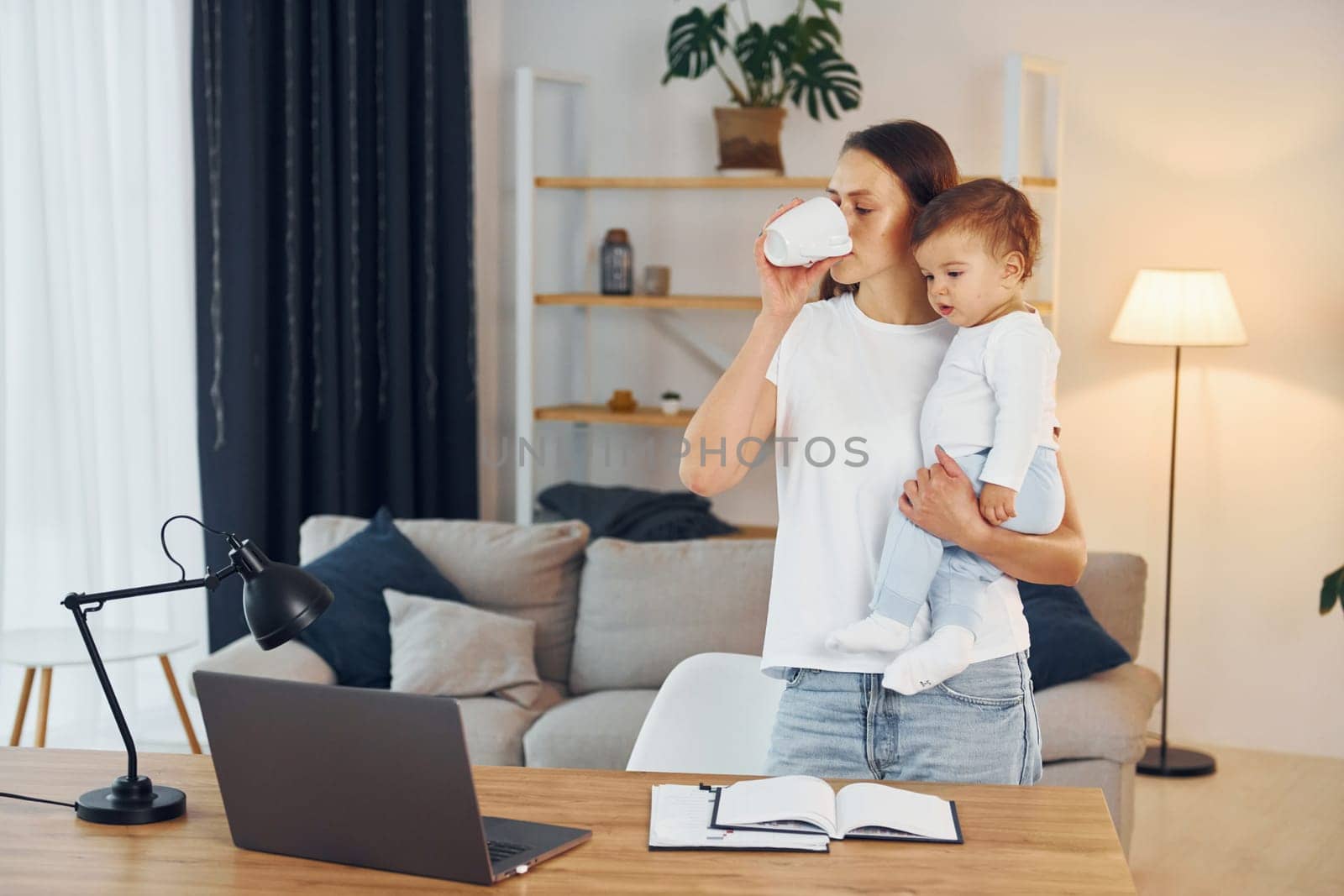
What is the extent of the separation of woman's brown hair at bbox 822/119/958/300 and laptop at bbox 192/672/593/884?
2.64 feet

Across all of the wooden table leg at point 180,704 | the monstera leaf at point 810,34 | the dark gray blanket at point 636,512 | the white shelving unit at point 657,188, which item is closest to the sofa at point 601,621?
the wooden table leg at point 180,704

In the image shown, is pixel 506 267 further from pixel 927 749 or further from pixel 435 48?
pixel 927 749

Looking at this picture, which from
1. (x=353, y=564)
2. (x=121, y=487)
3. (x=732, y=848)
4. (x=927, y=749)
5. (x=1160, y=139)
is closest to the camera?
(x=732, y=848)

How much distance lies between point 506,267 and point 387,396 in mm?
789

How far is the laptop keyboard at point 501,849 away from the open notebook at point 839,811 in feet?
0.62

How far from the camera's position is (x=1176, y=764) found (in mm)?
3941

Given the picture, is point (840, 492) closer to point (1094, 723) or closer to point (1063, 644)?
point (1094, 723)

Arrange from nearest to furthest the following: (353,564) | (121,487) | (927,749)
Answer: (927,749), (353,564), (121,487)

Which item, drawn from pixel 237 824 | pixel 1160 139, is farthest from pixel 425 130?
pixel 237 824

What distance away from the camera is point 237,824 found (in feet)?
4.27

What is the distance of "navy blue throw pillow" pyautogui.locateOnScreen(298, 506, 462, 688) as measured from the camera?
315cm

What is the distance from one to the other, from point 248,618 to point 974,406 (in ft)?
2.64

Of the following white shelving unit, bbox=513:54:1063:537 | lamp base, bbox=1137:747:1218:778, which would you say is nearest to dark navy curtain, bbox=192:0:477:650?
white shelving unit, bbox=513:54:1063:537

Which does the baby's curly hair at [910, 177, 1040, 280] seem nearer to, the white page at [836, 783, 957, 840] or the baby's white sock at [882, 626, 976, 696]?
the baby's white sock at [882, 626, 976, 696]
